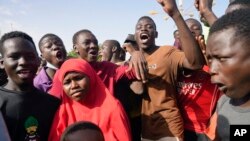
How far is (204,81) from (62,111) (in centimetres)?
139

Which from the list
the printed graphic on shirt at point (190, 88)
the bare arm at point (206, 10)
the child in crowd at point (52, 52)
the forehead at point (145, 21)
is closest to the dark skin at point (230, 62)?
the bare arm at point (206, 10)

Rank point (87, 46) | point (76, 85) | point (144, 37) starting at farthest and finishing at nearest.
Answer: point (87, 46) < point (144, 37) < point (76, 85)

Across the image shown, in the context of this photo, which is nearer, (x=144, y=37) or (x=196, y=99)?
(x=196, y=99)

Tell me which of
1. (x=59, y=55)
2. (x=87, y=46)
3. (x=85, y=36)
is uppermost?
(x=85, y=36)

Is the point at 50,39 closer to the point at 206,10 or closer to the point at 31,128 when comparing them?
the point at 31,128

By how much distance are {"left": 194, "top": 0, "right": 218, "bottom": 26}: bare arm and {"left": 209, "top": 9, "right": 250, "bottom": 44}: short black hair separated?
77 cm

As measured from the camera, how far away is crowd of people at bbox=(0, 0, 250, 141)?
1.80 m

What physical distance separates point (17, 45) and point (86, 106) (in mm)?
764

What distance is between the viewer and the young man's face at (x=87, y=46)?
153 inches

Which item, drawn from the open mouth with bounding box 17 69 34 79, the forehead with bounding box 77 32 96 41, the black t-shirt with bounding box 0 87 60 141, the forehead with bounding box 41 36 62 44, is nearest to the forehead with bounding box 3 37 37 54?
the open mouth with bounding box 17 69 34 79

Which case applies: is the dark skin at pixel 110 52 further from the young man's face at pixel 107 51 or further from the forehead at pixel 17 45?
the forehead at pixel 17 45

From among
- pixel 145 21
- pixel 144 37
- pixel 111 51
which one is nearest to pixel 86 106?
pixel 144 37

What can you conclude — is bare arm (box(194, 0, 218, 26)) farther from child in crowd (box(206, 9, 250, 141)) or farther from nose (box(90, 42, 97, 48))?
nose (box(90, 42, 97, 48))

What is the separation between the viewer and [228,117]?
1925 millimetres
